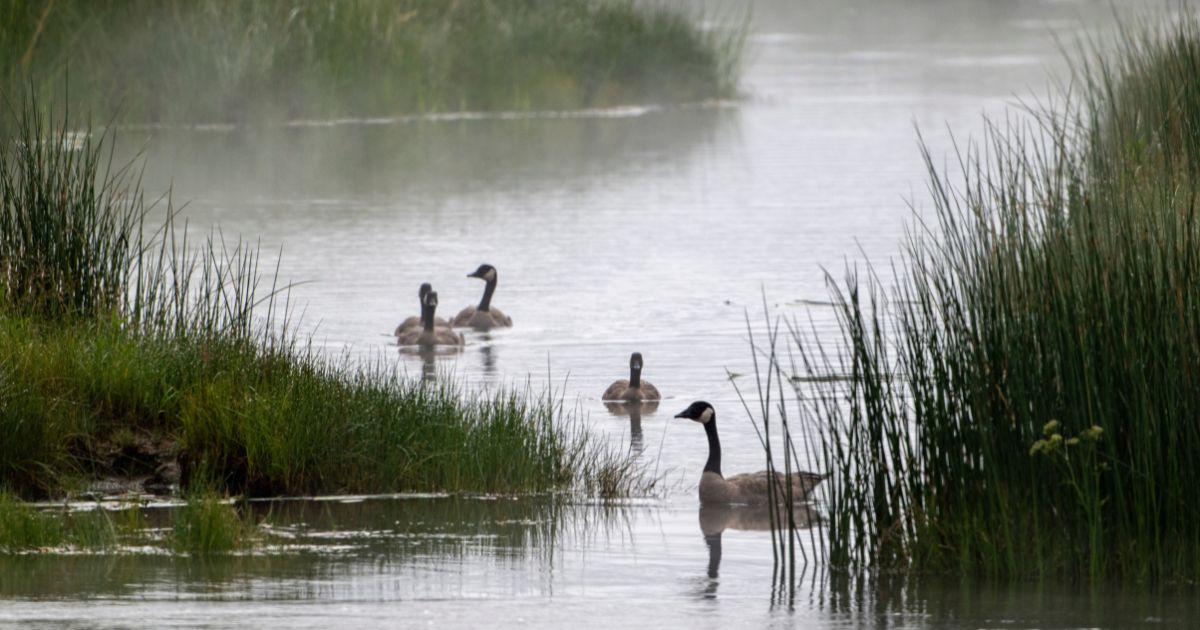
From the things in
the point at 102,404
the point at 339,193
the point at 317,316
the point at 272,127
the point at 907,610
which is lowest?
the point at 907,610

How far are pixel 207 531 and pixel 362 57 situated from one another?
22.4 metres

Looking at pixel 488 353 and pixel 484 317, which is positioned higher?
pixel 484 317

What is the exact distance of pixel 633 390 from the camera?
11.0 m

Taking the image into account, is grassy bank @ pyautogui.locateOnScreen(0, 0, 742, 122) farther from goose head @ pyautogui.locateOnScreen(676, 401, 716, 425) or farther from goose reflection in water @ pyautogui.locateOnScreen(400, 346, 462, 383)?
goose head @ pyautogui.locateOnScreen(676, 401, 716, 425)

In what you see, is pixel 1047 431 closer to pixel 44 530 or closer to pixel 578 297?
pixel 44 530

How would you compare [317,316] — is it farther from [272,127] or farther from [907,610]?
[272,127]

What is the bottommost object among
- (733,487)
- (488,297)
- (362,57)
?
(733,487)

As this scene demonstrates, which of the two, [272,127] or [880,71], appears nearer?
[272,127]

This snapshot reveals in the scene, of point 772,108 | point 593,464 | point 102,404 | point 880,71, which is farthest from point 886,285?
point 880,71

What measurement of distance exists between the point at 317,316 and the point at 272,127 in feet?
46.9

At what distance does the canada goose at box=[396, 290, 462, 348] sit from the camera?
13.4 m

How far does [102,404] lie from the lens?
27.6 feet

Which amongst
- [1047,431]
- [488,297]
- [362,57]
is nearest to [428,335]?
[488,297]

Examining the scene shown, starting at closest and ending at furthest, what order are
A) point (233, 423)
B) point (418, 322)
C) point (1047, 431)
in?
point (1047, 431), point (233, 423), point (418, 322)
